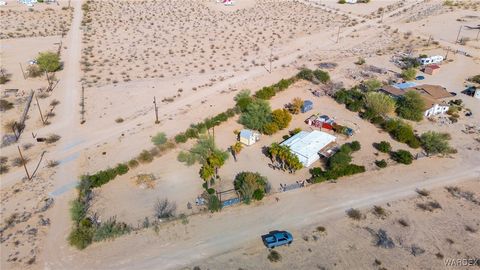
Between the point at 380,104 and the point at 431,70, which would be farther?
the point at 431,70

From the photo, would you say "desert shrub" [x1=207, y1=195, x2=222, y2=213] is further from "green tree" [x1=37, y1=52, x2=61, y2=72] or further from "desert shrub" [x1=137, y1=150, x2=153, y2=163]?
"green tree" [x1=37, y1=52, x2=61, y2=72]

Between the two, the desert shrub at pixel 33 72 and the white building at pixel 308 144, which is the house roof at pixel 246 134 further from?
the desert shrub at pixel 33 72

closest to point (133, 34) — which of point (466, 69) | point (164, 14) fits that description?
point (164, 14)

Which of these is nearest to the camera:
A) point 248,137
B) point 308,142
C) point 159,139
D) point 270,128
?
point 308,142

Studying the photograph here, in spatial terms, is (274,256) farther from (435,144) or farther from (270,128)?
(435,144)

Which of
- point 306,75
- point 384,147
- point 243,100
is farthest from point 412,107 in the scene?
point 243,100

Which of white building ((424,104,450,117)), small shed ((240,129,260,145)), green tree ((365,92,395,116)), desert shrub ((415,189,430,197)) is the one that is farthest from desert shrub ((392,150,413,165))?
small shed ((240,129,260,145))

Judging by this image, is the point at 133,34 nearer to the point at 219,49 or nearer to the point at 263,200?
the point at 219,49
